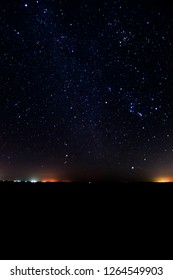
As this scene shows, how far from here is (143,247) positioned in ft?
9.04

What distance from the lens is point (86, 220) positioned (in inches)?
113

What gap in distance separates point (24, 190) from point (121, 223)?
28.9 inches

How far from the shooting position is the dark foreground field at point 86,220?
2.76m

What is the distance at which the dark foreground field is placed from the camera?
276cm

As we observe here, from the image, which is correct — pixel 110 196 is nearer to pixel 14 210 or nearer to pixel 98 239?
pixel 98 239

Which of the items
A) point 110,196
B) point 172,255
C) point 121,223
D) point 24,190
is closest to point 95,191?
point 110,196

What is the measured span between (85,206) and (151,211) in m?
0.47

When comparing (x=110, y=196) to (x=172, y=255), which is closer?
(x=172, y=255)
